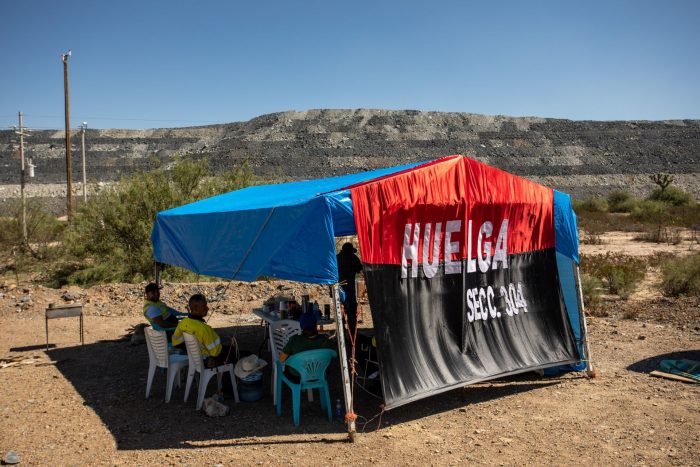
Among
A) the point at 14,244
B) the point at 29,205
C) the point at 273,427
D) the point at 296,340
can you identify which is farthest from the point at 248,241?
the point at 29,205

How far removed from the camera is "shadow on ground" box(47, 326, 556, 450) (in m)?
5.87

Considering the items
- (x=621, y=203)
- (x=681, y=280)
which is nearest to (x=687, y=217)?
(x=621, y=203)

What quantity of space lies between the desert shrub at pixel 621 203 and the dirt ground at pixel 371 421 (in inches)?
1370

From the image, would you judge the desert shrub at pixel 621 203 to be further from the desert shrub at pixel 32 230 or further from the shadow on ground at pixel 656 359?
the shadow on ground at pixel 656 359

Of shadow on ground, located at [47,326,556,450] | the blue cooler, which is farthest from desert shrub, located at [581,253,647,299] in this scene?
the blue cooler

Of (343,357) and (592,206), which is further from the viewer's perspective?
(592,206)

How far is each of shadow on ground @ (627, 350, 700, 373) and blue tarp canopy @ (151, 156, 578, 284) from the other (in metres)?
1.70

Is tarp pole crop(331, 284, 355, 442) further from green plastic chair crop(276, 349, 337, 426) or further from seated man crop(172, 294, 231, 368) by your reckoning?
seated man crop(172, 294, 231, 368)

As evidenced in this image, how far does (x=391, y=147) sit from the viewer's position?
6175 centimetres

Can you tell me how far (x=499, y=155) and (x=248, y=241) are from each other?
56573mm

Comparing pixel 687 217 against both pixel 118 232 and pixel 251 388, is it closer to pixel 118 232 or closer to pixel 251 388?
pixel 118 232

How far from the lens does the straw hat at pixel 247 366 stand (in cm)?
677

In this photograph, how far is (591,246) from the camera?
2388 centimetres

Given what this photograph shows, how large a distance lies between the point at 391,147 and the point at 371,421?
56544mm
